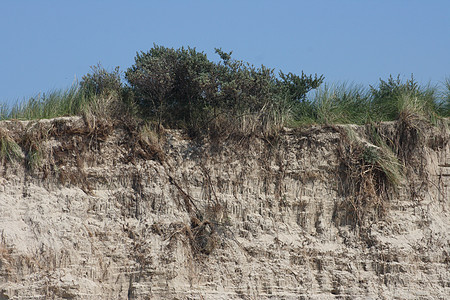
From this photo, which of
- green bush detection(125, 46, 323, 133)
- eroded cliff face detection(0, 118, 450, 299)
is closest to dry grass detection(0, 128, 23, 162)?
eroded cliff face detection(0, 118, 450, 299)

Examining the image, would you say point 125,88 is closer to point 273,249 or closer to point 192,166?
point 192,166

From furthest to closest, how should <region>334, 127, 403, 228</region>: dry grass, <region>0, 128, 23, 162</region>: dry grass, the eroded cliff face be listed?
<region>334, 127, 403, 228</region>: dry grass → <region>0, 128, 23, 162</region>: dry grass → the eroded cliff face

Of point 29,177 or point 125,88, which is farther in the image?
point 125,88

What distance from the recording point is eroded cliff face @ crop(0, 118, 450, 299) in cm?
991

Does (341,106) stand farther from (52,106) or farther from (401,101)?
(52,106)

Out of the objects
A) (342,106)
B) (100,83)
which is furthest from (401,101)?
(100,83)

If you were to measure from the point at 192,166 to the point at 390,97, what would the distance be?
3.76 m

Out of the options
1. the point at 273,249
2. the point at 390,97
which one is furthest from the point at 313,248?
the point at 390,97

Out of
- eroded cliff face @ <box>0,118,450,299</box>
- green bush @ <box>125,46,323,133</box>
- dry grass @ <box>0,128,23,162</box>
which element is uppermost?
green bush @ <box>125,46,323,133</box>

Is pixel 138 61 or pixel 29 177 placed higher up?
pixel 138 61

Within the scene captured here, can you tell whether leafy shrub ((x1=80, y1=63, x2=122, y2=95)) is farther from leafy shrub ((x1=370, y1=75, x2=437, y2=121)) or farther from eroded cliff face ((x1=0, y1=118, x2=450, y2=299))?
leafy shrub ((x1=370, y1=75, x2=437, y2=121))

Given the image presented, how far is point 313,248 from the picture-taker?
10.4m

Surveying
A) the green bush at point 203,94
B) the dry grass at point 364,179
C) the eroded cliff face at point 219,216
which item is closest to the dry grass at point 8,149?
the eroded cliff face at point 219,216

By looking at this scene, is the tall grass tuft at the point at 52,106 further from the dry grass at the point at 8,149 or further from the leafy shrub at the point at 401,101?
the leafy shrub at the point at 401,101
